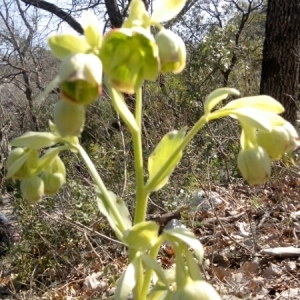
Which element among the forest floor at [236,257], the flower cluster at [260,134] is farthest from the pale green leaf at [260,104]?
the forest floor at [236,257]

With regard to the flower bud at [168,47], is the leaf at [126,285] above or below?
below

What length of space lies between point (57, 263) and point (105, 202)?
2.06 m

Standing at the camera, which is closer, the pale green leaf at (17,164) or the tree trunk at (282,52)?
the pale green leaf at (17,164)

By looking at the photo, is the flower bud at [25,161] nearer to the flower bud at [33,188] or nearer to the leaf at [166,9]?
the flower bud at [33,188]

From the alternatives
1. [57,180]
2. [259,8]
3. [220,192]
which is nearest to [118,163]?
[220,192]

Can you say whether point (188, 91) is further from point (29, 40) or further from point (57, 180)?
point (29, 40)

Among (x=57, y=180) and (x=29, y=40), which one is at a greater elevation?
(x=29, y=40)

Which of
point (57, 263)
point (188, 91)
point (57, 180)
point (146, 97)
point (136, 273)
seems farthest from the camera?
point (188, 91)

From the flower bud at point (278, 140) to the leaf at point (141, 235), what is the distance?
281 millimetres

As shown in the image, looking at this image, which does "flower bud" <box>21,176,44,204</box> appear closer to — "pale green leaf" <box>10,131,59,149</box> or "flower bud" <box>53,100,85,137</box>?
Answer: "pale green leaf" <box>10,131,59,149</box>

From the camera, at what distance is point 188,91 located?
5.61 m

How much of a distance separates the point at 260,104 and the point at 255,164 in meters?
0.13

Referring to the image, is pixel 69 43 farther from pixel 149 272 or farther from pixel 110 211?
pixel 149 272

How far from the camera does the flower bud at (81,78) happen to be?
2.69ft
